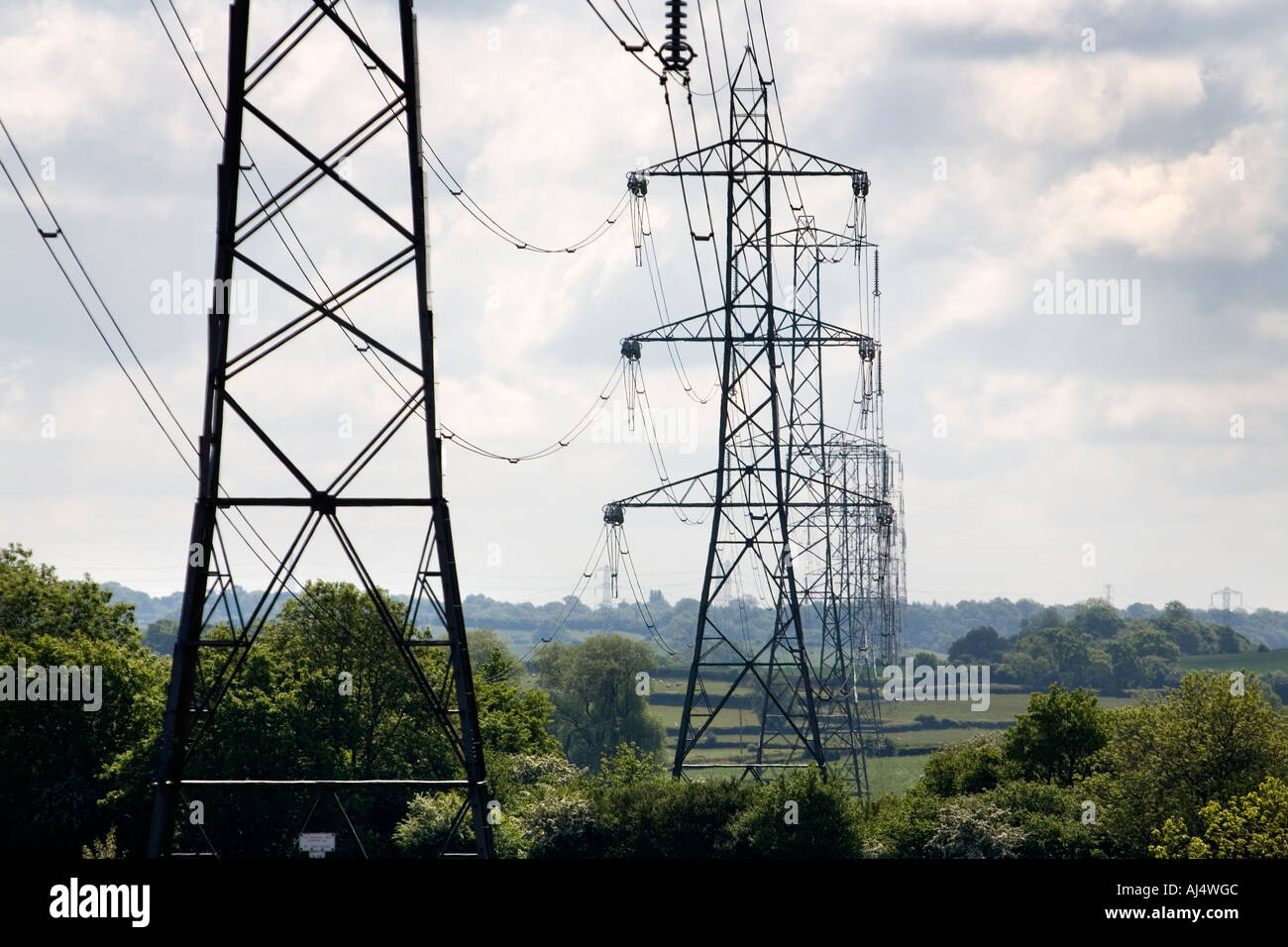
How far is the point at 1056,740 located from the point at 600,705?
81.3 m

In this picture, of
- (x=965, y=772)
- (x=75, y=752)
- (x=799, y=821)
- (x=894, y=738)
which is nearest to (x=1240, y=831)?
(x=799, y=821)

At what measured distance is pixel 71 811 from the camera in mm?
55688

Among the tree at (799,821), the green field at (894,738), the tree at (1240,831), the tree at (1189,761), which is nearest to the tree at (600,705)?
the green field at (894,738)

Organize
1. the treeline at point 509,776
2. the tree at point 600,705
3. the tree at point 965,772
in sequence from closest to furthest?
the treeline at point 509,776 < the tree at point 965,772 < the tree at point 600,705

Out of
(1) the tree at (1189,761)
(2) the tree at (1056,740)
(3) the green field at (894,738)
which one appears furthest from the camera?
(3) the green field at (894,738)

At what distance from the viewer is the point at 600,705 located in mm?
136250

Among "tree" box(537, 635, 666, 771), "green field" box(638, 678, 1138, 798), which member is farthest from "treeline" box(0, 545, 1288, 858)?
"tree" box(537, 635, 666, 771)

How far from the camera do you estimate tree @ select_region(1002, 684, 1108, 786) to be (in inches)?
2269

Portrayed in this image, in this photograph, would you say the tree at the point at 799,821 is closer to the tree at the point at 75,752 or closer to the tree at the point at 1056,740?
the tree at the point at 1056,740

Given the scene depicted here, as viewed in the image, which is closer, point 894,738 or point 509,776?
point 509,776

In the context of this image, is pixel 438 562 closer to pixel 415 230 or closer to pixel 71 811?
pixel 415 230

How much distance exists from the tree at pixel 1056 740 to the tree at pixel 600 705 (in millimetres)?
73641

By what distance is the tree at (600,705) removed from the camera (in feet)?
435

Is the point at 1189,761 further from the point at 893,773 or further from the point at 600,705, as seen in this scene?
the point at 600,705
